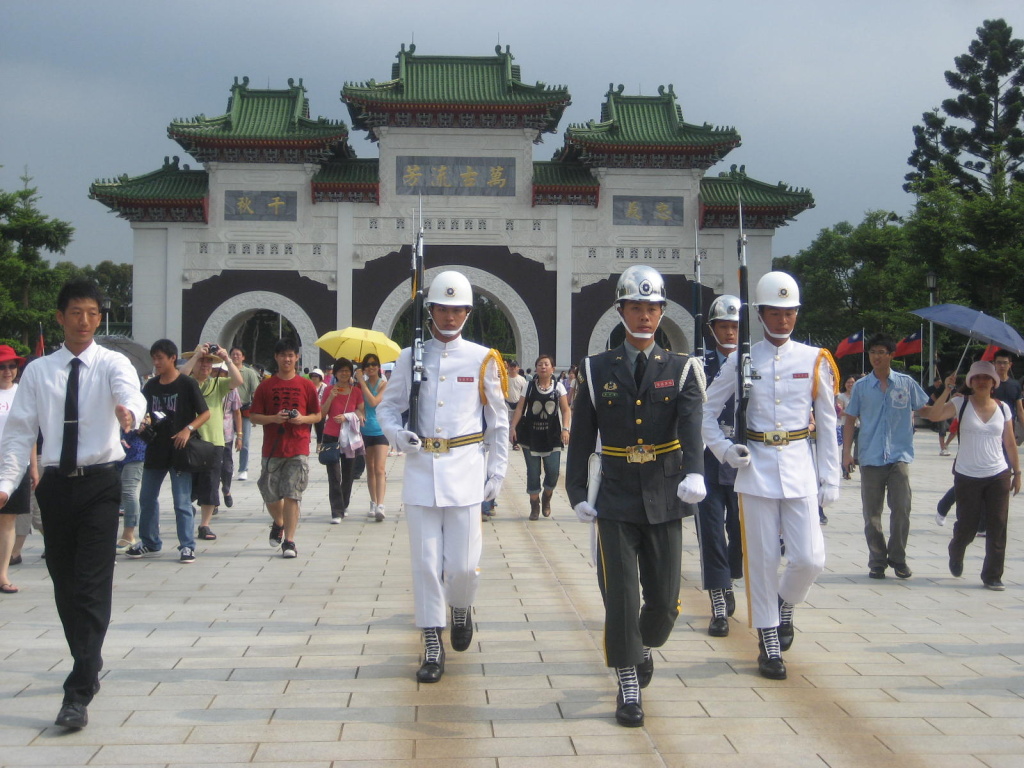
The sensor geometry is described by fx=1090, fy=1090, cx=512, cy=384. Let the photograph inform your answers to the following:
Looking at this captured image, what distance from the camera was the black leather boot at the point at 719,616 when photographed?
20.0 ft

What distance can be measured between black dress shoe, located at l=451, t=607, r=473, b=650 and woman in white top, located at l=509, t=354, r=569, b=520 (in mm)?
5990

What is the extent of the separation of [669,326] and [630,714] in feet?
101

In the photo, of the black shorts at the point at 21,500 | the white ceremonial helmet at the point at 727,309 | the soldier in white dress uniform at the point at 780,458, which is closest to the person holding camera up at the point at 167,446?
the black shorts at the point at 21,500

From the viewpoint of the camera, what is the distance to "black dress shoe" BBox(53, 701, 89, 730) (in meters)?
4.30

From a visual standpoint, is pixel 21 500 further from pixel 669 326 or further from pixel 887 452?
pixel 669 326

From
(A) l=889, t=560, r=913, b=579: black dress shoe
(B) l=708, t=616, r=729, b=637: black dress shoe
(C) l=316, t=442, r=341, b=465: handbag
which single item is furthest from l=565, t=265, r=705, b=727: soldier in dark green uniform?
(C) l=316, t=442, r=341, b=465: handbag

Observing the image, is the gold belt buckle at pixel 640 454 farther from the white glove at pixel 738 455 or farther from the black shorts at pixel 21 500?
the black shorts at pixel 21 500

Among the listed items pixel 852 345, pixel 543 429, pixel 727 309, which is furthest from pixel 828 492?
pixel 852 345

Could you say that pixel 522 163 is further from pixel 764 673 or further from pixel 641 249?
pixel 764 673

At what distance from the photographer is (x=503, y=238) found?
3438 cm

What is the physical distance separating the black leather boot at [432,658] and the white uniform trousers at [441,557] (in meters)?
0.06

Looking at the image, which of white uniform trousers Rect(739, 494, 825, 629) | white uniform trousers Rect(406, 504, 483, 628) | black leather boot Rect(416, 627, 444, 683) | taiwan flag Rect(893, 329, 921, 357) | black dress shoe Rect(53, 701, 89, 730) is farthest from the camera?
taiwan flag Rect(893, 329, 921, 357)

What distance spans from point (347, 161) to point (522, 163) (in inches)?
227

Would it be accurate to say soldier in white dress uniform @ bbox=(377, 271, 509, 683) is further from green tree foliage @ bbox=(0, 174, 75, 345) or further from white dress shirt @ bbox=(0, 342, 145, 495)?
green tree foliage @ bbox=(0, 174, 75, 345)
